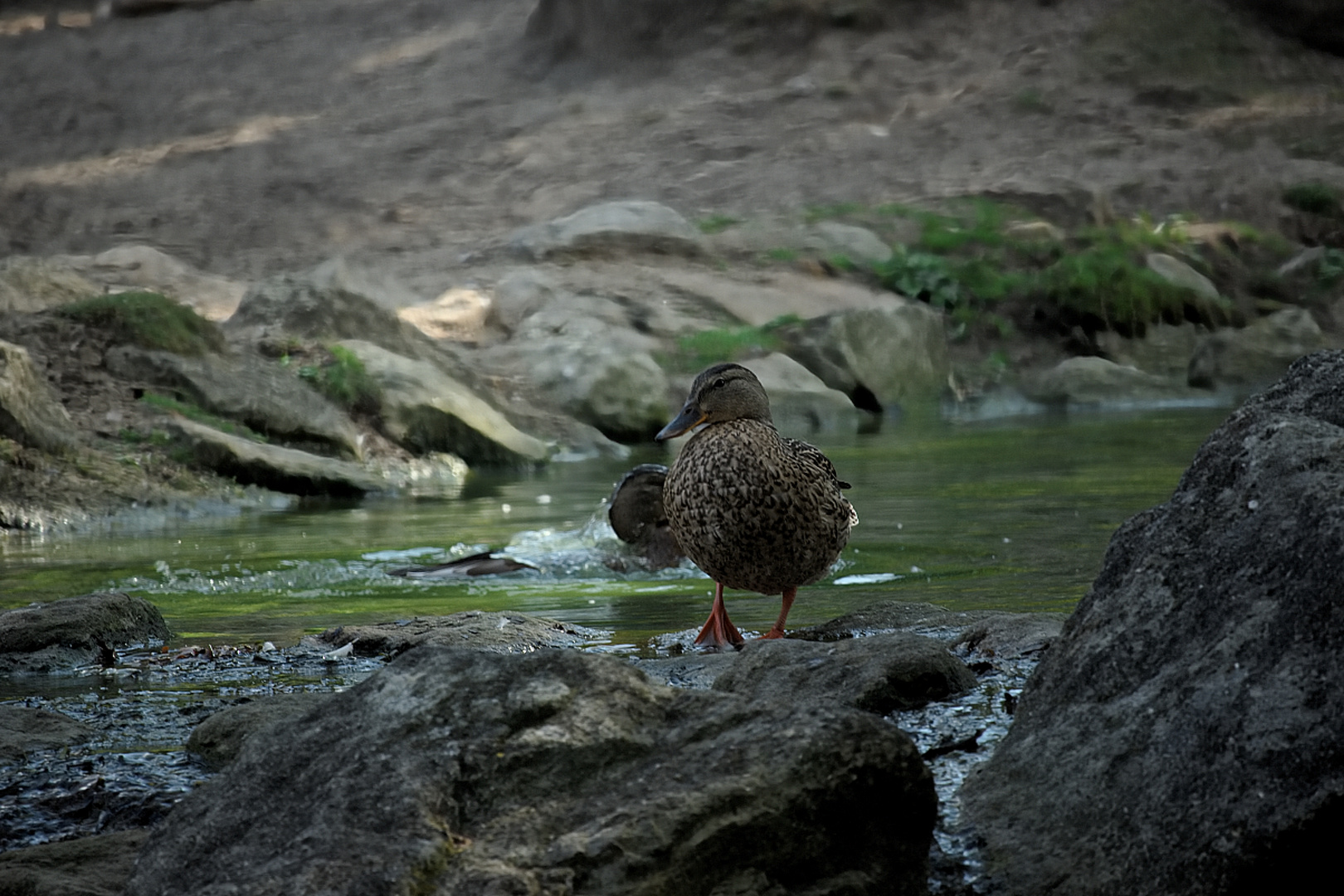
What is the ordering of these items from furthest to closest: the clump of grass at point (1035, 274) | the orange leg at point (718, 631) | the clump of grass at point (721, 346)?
the clump of grass at point (1035, 274) → the clump of grass at point (721, 346) → the orange leg at point (718, 631)

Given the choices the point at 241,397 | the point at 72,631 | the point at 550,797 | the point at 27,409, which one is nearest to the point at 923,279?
the point at 241,397

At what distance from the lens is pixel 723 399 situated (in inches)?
232

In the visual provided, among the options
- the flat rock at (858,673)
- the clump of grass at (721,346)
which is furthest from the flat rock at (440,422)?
the flat rock at (858,673)

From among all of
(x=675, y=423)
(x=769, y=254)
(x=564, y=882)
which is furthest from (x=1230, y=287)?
(x=564, y=882)

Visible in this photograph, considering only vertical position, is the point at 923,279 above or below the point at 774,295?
below

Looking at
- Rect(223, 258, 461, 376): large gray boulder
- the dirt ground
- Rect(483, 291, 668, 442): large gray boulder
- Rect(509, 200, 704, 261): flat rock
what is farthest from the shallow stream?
the dirt ground

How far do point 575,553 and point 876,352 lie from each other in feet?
34.3

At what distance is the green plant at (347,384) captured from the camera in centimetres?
1367

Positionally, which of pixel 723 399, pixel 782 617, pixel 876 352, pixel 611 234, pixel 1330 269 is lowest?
pixel 1330 269

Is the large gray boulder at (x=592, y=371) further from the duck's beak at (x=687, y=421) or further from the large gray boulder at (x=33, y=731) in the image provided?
the large gray boulder at (x=33, y=731)

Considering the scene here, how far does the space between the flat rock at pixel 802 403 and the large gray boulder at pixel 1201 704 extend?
1277cm

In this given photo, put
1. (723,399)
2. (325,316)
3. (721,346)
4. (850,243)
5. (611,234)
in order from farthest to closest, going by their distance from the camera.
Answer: (850,243)
(611,234)
(721,346)
(325,316)
(723,399)

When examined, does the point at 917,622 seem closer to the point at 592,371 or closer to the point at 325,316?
the point at 592,371

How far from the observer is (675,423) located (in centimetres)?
608
